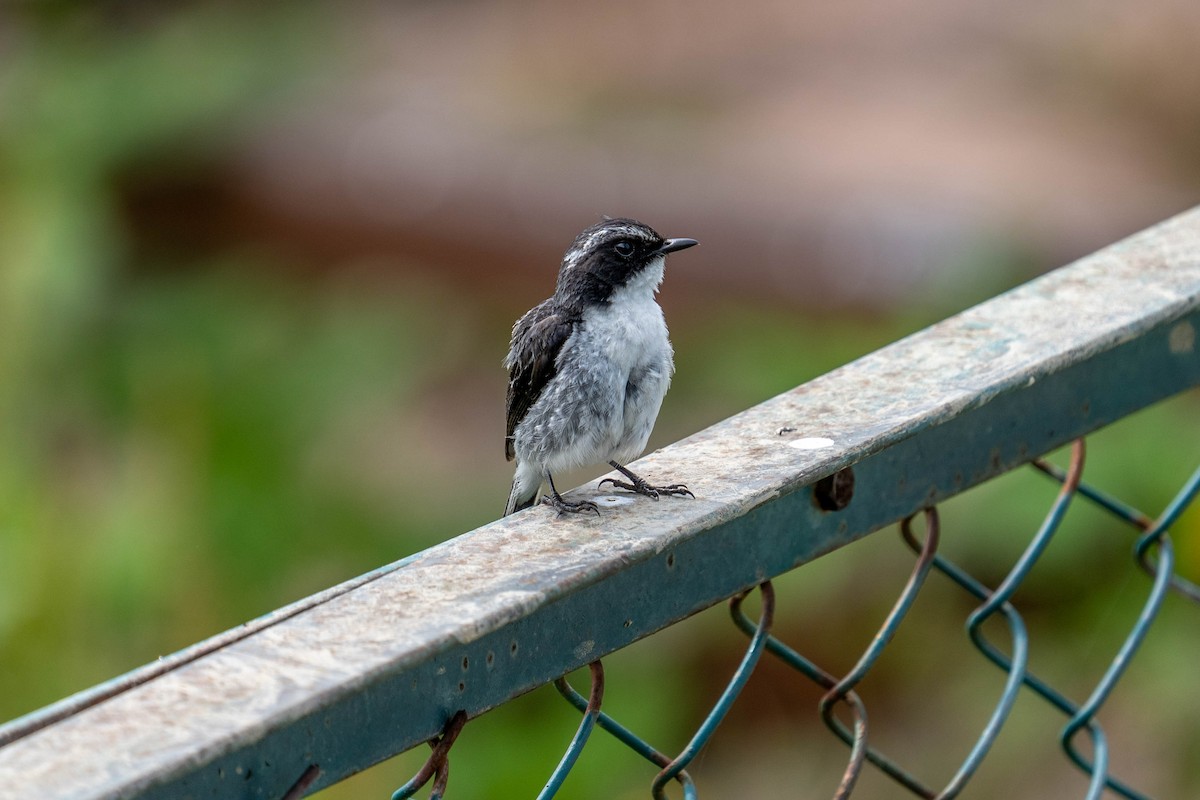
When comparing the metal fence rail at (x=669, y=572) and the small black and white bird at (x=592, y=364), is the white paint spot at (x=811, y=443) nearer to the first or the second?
the metal fence rail at (x=669, y=572)

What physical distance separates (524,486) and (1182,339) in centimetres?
149

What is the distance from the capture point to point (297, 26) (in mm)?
10367

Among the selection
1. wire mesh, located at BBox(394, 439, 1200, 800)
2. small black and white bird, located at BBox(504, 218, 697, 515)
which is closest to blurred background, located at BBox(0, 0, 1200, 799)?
small black and white bird, located at BBox(504, 218, 697, 515)

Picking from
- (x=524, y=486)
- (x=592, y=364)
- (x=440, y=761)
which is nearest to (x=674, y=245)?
(x=592, y=364)

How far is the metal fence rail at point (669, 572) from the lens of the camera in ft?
4.43

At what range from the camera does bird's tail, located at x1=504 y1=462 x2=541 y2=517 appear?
3.32m

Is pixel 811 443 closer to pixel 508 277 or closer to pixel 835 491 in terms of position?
pixel 835 491

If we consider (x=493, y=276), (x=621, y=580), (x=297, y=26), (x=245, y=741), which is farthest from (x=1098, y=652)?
(x=297, y=26)

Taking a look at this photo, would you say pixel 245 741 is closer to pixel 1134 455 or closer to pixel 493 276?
pixel 1134 455

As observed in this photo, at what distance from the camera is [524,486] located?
11.1ft

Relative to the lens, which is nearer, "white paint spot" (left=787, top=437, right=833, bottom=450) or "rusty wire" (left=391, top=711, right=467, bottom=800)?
"rusty wire" (left=391, top=711, right=467, bottom=800)

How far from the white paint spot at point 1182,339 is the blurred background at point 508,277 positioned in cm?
206

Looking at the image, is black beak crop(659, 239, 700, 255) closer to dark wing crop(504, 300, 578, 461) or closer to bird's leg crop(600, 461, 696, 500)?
dark wing crop(504, 300, 578, 461)

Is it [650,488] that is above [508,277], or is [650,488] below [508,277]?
above
